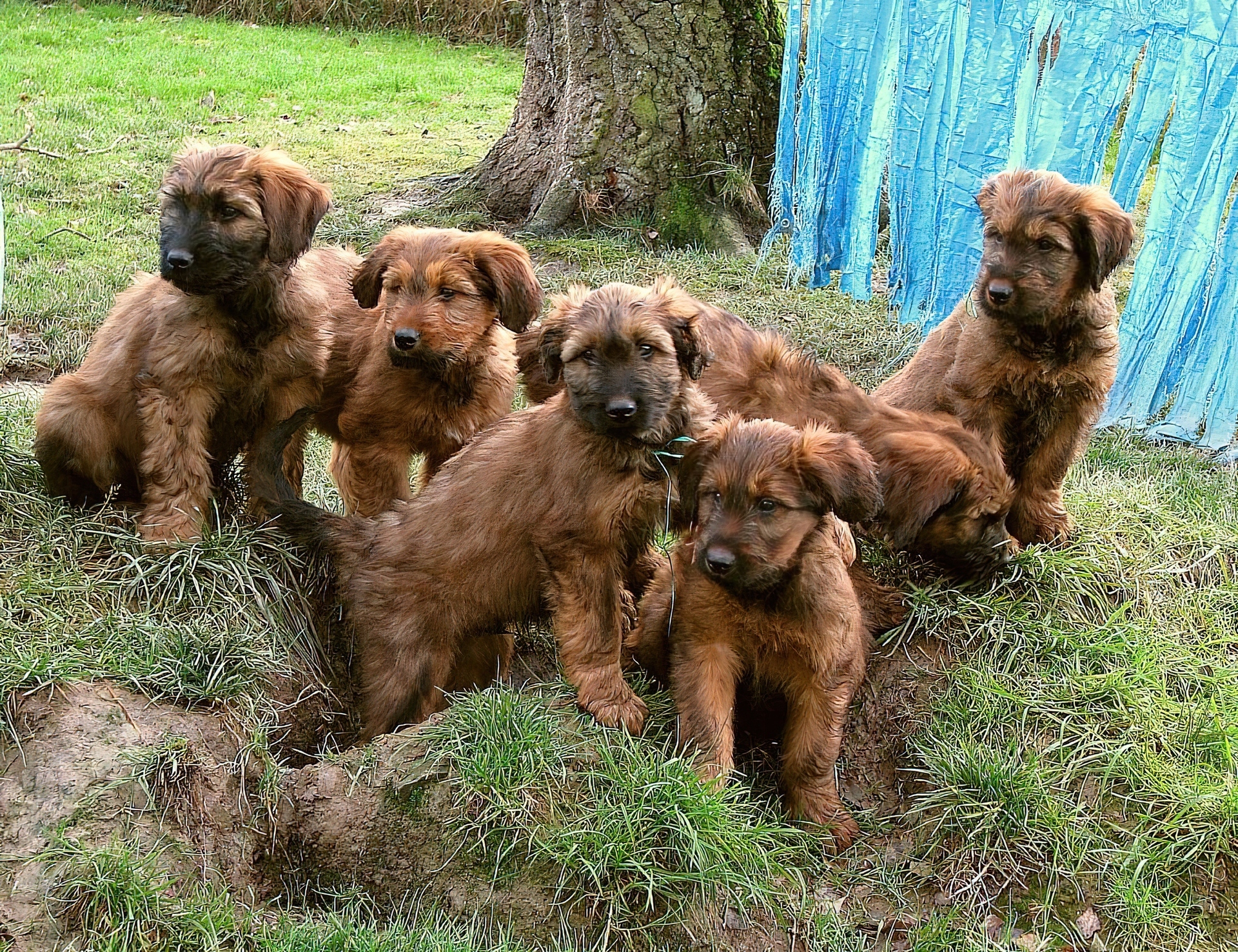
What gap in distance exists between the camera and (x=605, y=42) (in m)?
8.96

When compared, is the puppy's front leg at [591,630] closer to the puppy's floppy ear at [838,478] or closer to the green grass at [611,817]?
the green grass at [611,817]

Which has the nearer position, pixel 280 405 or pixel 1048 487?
pixel 280 405

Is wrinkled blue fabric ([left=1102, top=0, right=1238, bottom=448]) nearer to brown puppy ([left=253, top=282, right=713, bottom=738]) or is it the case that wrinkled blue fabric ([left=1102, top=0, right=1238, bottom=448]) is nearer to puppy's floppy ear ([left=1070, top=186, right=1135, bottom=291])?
puppy's floppy ear ([left=1070, top=186, right=1135, bottom=291])

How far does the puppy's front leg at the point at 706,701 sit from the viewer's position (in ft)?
13.9

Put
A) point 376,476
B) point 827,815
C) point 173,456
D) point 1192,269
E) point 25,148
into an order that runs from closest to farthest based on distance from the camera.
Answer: point 827,815 → point 173,456 → point 376,476 → point 1192,269 → point 25,148

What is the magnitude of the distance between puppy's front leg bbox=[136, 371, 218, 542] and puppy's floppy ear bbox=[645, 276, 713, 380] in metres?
2.00

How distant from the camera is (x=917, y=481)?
4.52 metres

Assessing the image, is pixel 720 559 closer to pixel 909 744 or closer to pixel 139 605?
pixel 909 744

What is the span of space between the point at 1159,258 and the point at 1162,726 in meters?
3.41

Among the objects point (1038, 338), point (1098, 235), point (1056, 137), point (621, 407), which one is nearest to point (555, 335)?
point (621, 407)

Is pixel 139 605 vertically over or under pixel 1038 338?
under

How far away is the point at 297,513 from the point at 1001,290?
3.13 meters

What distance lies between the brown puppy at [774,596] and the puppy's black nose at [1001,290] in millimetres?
1231

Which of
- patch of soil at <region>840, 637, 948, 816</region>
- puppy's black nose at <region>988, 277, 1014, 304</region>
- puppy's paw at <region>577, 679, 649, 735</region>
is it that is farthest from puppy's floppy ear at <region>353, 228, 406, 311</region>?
patch of soil at <region>840, 637, 948, 816</region>
